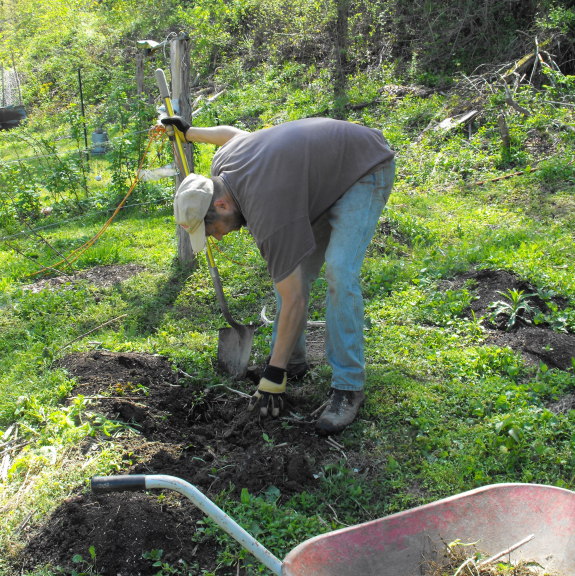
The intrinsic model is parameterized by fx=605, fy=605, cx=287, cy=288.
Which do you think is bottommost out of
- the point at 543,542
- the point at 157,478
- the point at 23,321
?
the point at 23,321

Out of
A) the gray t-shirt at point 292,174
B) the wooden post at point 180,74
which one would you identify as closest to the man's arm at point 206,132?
the gray t-shirt at point 292,174

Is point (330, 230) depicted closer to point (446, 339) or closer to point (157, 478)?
point (446, 339)

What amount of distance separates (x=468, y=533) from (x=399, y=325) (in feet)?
8.03

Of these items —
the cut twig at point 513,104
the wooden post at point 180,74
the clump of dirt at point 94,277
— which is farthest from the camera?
the cut twig at point 513,104

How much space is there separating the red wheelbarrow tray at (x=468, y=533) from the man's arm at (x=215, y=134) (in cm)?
250

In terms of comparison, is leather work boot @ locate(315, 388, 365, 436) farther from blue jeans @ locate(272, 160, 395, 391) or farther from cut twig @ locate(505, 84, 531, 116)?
cut twig @ locate(505, 84, 531, 116)

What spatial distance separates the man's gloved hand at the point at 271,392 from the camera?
324cm

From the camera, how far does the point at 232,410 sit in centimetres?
370

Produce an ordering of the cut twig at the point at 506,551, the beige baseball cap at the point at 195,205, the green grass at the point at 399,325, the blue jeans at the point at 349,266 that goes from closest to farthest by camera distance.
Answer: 1. the cut twig at the point at 506,551
2. the beige baseball cap at the point at 195,205
3. the green grass at the point at 399,325
4. the blue jeans at the point at 349,266

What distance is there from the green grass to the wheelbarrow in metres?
0.72

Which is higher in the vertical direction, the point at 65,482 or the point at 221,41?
the point at 221,41

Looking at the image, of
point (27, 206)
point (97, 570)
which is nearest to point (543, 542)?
point (97, 570)

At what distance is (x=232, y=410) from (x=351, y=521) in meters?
1.13

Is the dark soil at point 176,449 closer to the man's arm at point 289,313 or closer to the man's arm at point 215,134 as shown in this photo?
the man's arm at point 289,313
